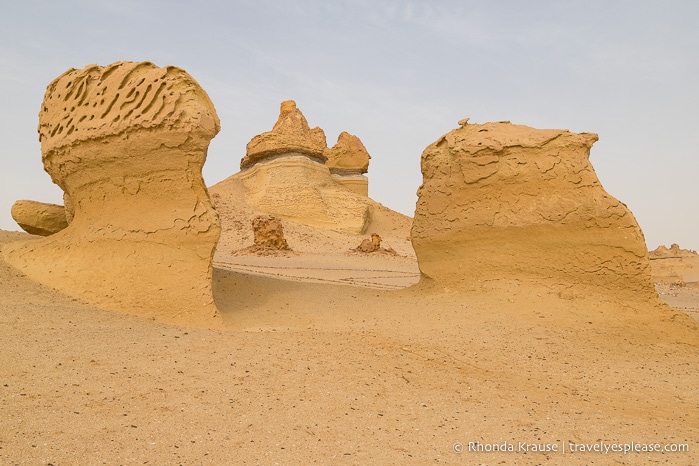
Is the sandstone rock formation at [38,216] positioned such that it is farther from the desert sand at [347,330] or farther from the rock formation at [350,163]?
the rock formation at [350,163]

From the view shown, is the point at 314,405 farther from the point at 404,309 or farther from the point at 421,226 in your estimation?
the point at 421,226

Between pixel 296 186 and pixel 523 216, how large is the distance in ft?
58.9

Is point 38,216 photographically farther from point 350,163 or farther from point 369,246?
point 350,163

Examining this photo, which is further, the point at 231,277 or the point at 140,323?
the point at 231,277

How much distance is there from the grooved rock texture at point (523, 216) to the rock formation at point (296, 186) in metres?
16.0

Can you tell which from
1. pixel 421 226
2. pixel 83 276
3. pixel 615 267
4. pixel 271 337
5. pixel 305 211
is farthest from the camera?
pixel 305 211

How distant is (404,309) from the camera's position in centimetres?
686

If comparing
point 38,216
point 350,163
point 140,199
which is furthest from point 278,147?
point 140,199

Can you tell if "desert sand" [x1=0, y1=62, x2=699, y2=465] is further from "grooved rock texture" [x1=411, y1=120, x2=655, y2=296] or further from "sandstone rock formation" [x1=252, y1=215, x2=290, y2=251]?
"sandstone rock formation" [x1=252, y1=215, x2=290, y2=251]

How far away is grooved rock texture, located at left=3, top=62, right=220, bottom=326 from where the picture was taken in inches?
227

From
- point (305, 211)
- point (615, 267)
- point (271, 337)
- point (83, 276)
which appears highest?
point (305, 211)

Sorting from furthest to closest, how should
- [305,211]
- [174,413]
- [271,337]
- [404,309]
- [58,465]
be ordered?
[305,211], [404,309], [271,337], [174,413], [58,465]

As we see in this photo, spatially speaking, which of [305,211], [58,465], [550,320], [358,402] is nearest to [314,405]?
[358,402]

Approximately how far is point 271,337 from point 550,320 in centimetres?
304
